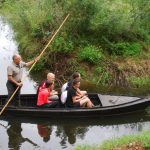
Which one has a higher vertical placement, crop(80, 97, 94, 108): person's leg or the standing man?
the standing man

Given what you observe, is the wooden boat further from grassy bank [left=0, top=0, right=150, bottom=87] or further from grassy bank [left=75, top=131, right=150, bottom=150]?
grassy bank [left=0, top=0, right=150, bottom=87]

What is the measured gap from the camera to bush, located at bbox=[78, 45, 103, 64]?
722 inches

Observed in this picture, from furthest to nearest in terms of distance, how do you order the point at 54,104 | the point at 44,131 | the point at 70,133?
1. the point at 54,104
2. the point at 44,131
3. the point at 70,133

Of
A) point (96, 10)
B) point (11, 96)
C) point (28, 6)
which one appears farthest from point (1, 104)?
point (28, 6)

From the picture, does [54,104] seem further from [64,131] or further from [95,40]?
[95,40]

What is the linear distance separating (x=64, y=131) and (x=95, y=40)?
644 centimetres

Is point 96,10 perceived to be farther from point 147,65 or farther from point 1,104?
point 1,104

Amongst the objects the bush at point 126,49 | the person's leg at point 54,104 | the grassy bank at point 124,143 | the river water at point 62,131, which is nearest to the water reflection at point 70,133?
the river water at point 62,131

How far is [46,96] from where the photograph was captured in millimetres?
14062

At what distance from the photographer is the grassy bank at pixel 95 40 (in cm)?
1812

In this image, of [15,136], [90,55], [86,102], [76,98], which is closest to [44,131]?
[15,136]

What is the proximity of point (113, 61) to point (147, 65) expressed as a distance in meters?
1.41

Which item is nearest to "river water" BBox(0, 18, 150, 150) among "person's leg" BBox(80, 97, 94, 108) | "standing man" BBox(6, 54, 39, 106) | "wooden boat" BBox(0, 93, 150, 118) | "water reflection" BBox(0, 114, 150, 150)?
"water reflection" BBox(0, 114, 150, 150)

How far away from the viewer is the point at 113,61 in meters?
18.5
